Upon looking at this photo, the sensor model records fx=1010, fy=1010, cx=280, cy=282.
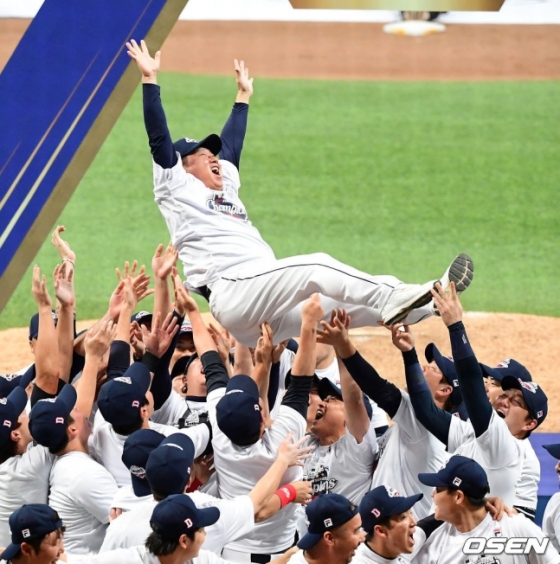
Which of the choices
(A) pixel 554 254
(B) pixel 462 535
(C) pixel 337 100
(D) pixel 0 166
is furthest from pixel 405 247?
(B) pixel 462 535

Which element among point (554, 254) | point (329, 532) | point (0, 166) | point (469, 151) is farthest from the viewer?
point (469, 151)

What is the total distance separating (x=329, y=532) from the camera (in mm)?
3055

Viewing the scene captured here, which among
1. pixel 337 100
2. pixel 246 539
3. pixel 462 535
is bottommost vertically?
pixel 337 100

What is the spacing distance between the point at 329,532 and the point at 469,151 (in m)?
9.11

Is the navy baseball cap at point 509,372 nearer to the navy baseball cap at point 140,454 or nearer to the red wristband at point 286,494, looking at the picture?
the red wristband at point 286,494

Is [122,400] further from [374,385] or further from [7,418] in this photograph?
[374,385]

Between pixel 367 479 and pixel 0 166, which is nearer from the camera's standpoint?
pixel 367 479

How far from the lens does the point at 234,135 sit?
4.81 m

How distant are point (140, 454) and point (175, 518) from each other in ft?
1.50

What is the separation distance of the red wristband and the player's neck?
56cm

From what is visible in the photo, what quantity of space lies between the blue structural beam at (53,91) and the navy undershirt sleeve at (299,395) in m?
3.30

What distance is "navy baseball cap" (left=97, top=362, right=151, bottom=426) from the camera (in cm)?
355

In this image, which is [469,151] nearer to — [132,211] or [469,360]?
[132,211]

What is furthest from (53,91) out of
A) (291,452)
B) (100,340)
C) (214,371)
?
(291,452)
